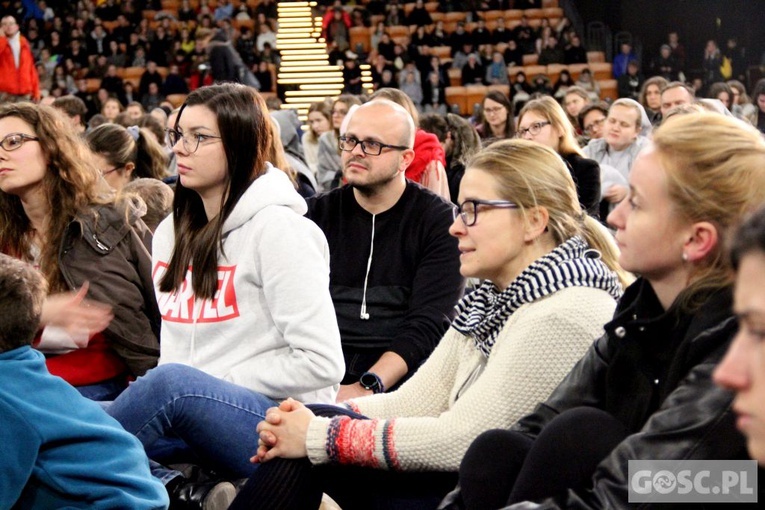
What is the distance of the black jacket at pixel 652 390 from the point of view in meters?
1.52

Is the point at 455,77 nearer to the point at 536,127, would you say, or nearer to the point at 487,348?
the point at 536,127

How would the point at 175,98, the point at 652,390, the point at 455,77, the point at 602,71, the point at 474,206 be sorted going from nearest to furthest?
the point at 652,390 < the point at 474,206 < the point at 175,98 < the point at 602,71 < the point at 455,77

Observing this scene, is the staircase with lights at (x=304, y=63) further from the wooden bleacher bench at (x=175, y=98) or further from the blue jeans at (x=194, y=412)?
the blue jeans at (x=194, y=412)

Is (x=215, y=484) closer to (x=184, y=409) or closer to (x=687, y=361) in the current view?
(x=184, y=409)

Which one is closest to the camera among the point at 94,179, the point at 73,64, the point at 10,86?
the point at 94,179

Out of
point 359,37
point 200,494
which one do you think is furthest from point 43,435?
point 359,37

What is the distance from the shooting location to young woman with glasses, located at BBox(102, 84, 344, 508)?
2354mm

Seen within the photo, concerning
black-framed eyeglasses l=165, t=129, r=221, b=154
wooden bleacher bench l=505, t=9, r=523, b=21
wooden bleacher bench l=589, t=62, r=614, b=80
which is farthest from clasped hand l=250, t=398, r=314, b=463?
wooden bleacher bench l=505, t=9, r=523, b=21

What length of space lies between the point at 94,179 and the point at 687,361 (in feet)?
7.09

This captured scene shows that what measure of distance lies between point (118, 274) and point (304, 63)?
1427 cm

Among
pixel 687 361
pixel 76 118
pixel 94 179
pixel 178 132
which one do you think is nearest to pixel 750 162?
pixel 687 361

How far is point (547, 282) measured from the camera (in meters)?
2.13

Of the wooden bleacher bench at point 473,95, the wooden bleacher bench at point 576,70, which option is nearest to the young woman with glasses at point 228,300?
the wooden bleacher bench at point 473,95

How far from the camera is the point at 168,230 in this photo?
2.80 meters
